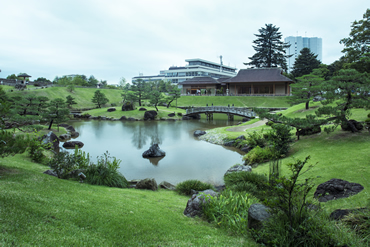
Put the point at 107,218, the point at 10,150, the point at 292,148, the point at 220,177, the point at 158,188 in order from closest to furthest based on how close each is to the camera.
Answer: the point at 107,218 → the point at 10,150 → the point at 158,188 → the point at 220,177 → the point at 292,148

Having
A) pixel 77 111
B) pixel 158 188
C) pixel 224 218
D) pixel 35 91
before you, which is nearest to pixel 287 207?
pixel 224 218

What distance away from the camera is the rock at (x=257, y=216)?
417cm

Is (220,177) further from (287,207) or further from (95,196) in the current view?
(287,207)

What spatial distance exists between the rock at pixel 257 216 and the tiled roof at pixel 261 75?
46448mm

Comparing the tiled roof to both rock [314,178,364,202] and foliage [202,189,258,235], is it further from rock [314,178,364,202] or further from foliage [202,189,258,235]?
foliage [202,189,258,235]

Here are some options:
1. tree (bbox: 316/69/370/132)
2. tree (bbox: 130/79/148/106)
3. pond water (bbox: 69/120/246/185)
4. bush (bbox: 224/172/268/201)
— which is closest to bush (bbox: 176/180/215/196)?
bush (bbox: 224/172/268/201)

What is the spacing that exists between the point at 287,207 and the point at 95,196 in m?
4.35

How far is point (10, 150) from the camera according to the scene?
6.47 metres

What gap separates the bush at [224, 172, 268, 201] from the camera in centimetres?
740

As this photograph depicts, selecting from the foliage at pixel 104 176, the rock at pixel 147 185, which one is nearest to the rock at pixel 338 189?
the rock at pixel 147 185

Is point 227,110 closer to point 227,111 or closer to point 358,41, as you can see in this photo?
point 227,111

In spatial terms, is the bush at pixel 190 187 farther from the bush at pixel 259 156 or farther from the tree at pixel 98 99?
the tree at pixel 98 99

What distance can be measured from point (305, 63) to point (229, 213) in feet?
Result: 163

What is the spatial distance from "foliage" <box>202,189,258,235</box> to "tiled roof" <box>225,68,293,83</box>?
149 feet
